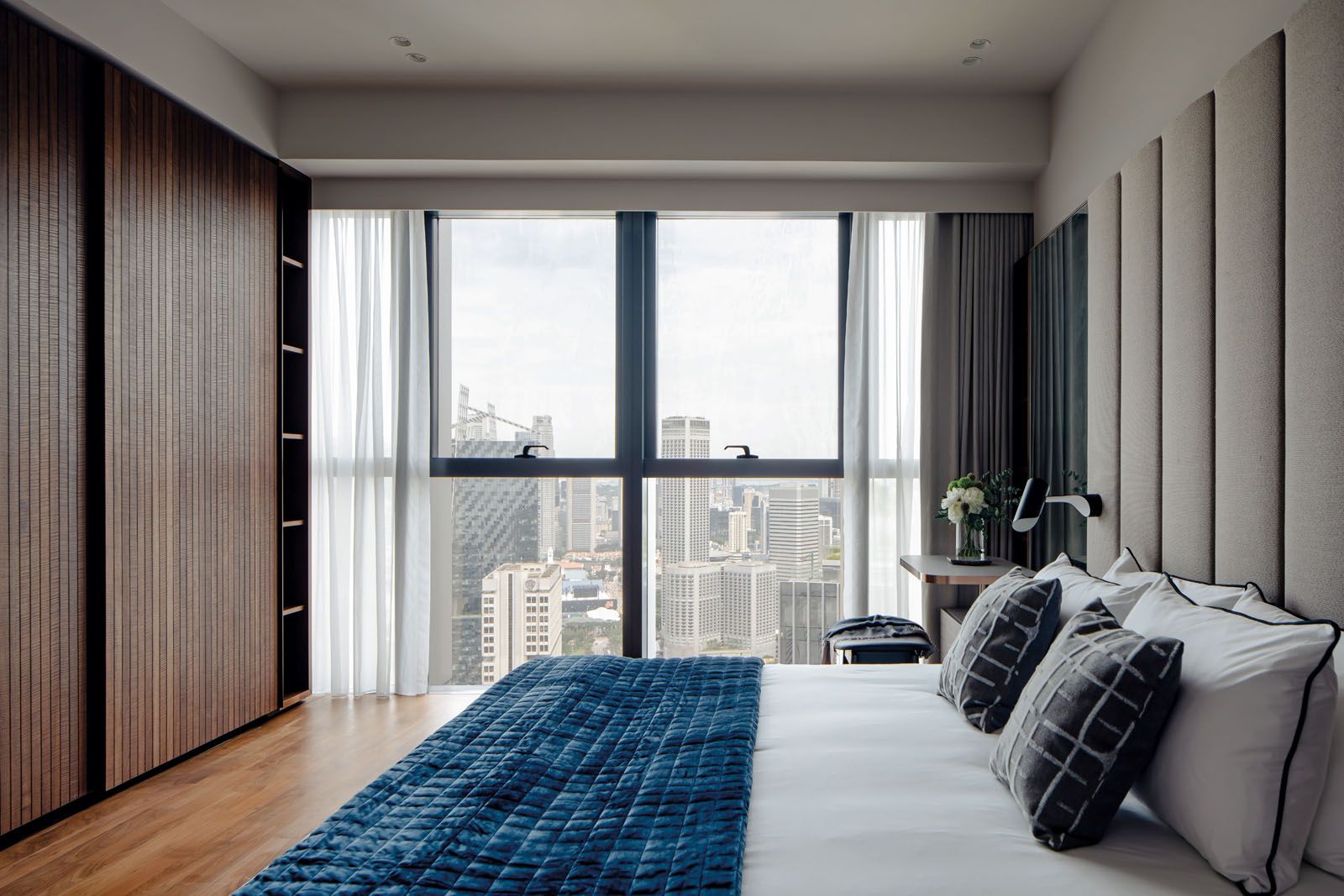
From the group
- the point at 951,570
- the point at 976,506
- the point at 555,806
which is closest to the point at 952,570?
the point at 951,570

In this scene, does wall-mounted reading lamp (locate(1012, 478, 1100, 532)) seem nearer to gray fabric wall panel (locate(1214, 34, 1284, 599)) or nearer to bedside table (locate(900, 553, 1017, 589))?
bedside table (locate(900, 553, 1017, 589))

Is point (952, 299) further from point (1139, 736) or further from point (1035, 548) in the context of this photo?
point (1139, 736)

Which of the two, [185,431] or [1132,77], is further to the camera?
[185,431]

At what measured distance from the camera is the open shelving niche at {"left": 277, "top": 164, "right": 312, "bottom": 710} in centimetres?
375

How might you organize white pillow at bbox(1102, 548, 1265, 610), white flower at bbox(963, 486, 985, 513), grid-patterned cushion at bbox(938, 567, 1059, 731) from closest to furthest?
white pillow at bbox(1102, 548, 1265, 610), grid-patterned cushion at bbox(938, 567, 1059, 731), white flower at bbox(963, 486, 985, 513)

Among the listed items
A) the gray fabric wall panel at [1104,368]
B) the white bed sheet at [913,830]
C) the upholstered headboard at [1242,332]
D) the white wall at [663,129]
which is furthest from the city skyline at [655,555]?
the white bed sheet at [913,830]

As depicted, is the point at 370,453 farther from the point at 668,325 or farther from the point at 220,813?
the point at 220,813

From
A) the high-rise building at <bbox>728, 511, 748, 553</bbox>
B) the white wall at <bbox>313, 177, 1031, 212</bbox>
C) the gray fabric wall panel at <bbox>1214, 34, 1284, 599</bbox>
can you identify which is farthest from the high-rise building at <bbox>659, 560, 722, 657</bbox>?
the gray fabric wall panel at <bbox>1214, 34, 1284, 599</bbox>

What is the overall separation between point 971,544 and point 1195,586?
1649 millimetres

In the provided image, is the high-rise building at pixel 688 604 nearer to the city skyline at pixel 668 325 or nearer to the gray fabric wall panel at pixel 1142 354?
the city skyline at pixel 668 325

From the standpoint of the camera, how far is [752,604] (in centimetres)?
400

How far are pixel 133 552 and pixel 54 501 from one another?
13.9 inches

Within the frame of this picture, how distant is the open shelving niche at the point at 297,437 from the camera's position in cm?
375

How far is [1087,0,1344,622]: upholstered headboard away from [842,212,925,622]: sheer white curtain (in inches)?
51.3
